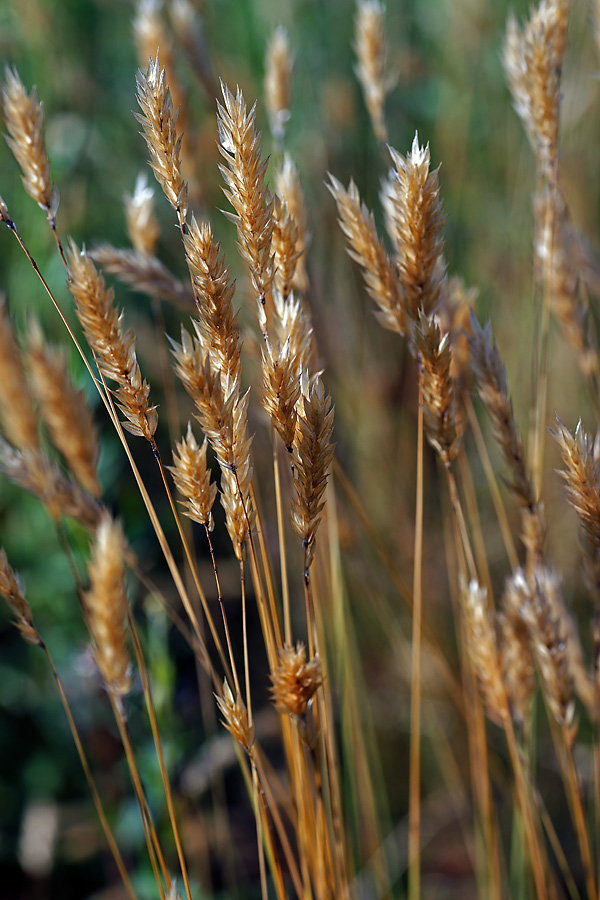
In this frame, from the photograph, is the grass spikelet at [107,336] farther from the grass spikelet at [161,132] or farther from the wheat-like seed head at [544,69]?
the wheat-like seed head at [544,69]

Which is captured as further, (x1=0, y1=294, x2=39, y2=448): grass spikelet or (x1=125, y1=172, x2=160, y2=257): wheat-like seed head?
(x1=125, y1=172, x2=160, y2=257): wheat-like seed head

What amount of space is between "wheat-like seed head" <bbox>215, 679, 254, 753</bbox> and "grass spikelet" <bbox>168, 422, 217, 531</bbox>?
0.16m

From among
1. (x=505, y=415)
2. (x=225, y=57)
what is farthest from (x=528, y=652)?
(x=225, y=57)

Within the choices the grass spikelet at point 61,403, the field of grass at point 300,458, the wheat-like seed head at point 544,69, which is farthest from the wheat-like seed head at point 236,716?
the wheat-like seed head at point 544,69

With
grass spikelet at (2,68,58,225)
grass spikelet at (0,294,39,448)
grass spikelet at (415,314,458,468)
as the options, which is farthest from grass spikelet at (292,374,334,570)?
grass spikelet at (2,68,58,225)

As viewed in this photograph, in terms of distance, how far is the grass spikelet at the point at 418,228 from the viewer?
0.70m

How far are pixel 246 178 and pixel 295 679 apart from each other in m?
0.45

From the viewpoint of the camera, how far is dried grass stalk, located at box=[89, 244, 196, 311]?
93cm

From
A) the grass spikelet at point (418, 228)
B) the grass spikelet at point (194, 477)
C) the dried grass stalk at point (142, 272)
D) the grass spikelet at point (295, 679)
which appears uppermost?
the dried grass stalk at point (142, 272)

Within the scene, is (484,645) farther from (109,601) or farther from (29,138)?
(29,138)

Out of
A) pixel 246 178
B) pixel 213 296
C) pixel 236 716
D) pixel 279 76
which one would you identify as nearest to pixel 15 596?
pixel 236 716

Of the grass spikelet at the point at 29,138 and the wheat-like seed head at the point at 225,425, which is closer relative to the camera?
the wheat-like seed head at the point at 225,425

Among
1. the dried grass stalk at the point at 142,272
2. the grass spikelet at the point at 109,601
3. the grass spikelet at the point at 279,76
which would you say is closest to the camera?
the grass spikelet at the point at 109,601

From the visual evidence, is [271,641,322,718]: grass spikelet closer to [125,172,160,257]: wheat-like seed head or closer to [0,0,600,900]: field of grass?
[0,0,600,900]: field of grass
